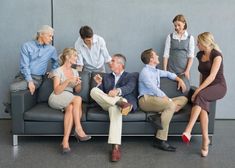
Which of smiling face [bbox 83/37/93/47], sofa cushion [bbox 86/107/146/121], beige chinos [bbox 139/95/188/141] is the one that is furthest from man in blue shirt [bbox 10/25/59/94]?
beige chinos [bbox 139/95/188/141]

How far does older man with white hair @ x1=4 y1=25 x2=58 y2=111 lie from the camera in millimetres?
4590

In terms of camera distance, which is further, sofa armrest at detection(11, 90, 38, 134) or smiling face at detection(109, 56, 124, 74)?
smiling face at detection(109, 56, 124, 74)

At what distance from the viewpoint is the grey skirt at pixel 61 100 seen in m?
4.32

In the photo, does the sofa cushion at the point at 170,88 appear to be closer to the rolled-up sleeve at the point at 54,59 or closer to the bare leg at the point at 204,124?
the bare leg at the point at 204,124

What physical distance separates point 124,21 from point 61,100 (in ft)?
6.04

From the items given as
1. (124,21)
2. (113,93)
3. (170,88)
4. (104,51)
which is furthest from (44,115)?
(124,21)

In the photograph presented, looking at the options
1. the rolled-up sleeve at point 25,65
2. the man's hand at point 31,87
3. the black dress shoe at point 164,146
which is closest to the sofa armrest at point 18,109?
the man's hand at point 31,87

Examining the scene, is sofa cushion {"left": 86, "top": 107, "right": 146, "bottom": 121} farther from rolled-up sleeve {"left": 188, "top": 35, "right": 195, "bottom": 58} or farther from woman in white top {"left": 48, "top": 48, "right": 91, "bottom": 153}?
rolled-up sleeve {"left": 188, "top": 35, "right": 195, "bottom": 58}

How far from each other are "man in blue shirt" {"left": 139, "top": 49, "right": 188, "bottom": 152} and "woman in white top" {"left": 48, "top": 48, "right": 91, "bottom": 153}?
0.83 meters

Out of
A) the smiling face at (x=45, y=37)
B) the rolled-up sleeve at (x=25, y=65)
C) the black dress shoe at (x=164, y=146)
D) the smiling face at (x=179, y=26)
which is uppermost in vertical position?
the smiling face at (x=179, y=26)

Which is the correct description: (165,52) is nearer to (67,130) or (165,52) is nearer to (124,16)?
(124,16)

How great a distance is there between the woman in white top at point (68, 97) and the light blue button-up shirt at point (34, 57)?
1.15 ft

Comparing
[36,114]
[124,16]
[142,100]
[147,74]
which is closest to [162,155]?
[142,100]

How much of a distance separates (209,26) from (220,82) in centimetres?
154
